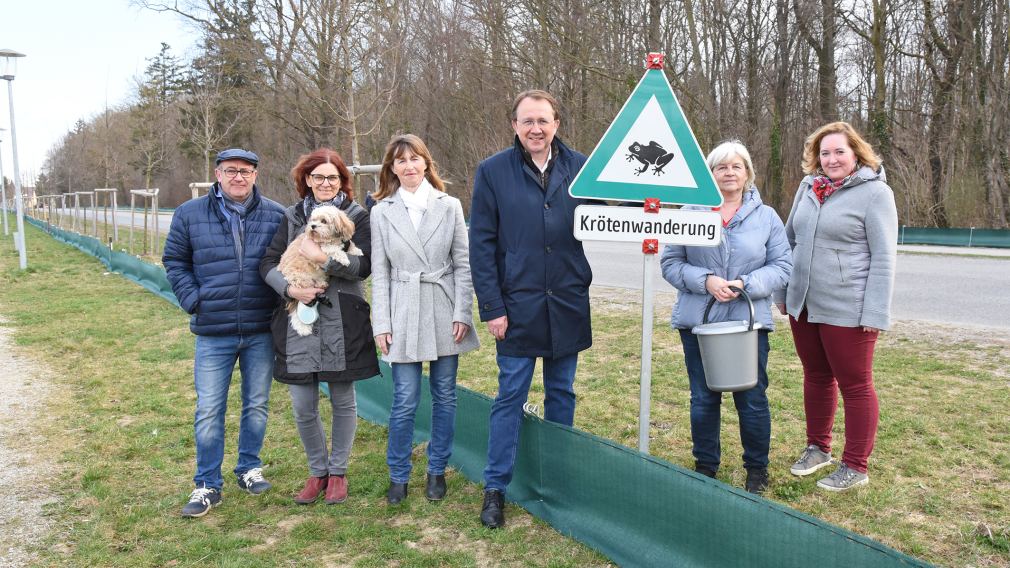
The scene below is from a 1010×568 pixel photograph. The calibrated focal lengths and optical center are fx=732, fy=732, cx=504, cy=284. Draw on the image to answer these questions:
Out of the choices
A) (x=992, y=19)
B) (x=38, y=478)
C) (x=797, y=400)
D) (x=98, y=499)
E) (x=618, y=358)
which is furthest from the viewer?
(x=992, y=19)

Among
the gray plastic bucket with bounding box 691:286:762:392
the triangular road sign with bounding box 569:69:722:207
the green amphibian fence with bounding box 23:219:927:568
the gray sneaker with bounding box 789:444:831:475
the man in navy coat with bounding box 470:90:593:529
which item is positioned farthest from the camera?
the gray sneaker with bounding box 789:444:831:475

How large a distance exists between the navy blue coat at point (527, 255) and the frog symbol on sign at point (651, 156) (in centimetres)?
43

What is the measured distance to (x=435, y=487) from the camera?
409 centimetres

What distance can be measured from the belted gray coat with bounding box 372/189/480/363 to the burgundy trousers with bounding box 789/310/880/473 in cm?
192

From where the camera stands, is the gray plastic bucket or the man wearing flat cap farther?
the man wearing flat cap

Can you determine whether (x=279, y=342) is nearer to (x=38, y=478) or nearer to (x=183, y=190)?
(x=38, y=478)

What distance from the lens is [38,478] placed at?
15.2 feet

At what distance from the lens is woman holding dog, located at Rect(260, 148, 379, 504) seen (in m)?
3.92

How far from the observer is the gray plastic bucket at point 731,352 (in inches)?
137

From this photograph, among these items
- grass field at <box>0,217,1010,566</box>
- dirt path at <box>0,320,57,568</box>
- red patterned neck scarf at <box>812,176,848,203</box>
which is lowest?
dirt path at <box>0,320,57,568</box>

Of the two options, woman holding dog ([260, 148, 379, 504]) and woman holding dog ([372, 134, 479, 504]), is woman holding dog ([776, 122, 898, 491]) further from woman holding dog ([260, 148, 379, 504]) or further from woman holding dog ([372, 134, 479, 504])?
woman holding dog ([260, 148, 379, 504])

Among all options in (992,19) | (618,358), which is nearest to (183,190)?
(992,19)

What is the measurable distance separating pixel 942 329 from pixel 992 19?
1648 cm

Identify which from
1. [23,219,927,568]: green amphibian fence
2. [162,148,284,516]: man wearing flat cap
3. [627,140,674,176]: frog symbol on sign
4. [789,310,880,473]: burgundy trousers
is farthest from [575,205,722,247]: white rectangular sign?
[162,148,284,516]: man wearing flat cap
